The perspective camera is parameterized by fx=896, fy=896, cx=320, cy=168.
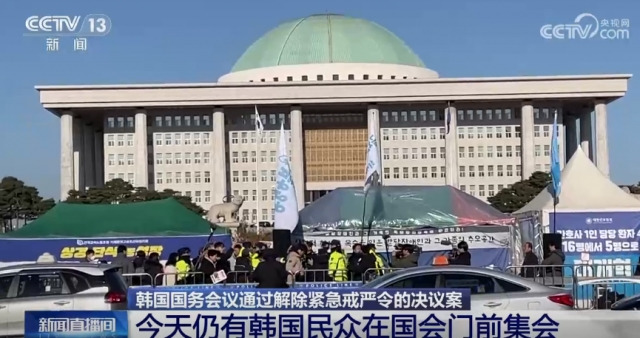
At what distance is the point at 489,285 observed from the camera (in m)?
11.2

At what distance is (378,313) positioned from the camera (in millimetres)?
7809

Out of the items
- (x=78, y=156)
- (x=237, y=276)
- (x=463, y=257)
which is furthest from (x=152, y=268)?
(x=78, y=156)

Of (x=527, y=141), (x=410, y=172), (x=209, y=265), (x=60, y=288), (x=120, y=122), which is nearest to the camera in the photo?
(x=60, y=288)

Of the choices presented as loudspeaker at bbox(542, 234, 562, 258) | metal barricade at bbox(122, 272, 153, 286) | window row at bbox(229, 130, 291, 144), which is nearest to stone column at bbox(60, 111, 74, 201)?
window row at bbox(229, 130, 291, 144)

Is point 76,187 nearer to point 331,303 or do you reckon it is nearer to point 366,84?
point 366,84

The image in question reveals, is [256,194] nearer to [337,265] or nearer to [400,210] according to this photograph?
[400,210]

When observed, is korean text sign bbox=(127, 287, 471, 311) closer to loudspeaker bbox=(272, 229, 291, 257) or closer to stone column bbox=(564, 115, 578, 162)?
loudspeaker bbox=(272, 229, 291, 257)

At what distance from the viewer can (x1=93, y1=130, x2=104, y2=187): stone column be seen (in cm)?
10494

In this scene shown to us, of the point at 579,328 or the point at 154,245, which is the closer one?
the point at 579,328

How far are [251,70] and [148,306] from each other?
333 ft

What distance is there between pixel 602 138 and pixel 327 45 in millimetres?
33617

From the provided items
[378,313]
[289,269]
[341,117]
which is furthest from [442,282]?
[341,117]

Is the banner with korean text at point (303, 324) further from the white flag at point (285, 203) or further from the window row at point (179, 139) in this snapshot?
the window row at point (179, 139)

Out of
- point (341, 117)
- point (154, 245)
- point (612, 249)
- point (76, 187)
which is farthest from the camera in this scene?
point (341, 117)
